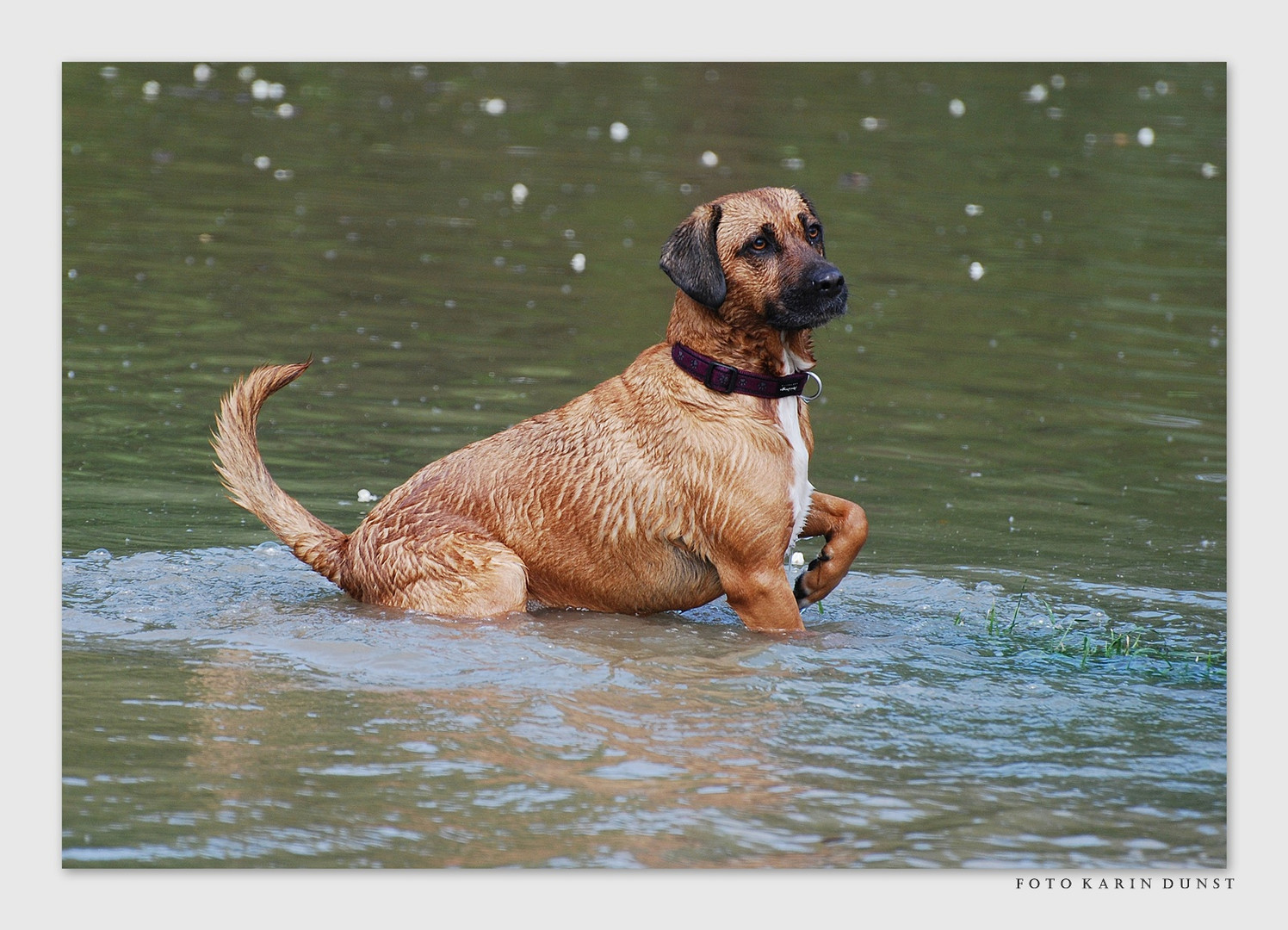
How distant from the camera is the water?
5105mm

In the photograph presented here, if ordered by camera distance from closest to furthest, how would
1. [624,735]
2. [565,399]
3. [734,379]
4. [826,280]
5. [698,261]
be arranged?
[624,735] → [826,280] → [698,261] → [734,379] → [565,399]

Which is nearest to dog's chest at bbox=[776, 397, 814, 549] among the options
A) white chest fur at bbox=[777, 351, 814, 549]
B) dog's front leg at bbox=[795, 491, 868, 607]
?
white chest fur at bbox=[777, 351, 814, 549]

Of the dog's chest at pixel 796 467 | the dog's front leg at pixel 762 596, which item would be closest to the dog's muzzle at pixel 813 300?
the dog's chest at pixel 796 467

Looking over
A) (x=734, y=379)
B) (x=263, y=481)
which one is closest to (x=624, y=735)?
(x=734, y=379)

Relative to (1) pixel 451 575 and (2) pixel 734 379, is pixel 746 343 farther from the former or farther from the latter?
(1) pixel 451 575

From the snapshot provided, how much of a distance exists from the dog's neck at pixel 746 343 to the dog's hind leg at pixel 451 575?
1260 millimetres

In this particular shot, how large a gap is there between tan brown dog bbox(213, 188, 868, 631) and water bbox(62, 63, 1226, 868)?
0.75 ft

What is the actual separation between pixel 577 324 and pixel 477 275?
5.78ft

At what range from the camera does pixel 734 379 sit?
6.45m

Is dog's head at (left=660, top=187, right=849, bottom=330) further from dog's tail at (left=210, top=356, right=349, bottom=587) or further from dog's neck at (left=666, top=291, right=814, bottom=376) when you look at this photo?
dog's tail at (left=210, top=356, right=349, bottom=587)

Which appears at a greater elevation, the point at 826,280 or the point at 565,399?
the point at 826,280

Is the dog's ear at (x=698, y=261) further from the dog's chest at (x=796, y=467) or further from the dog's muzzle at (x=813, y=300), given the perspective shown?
the dog's chest at (x=796, y=467)

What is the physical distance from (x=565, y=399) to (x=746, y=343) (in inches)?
165

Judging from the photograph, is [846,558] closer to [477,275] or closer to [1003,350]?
[1003,350]
